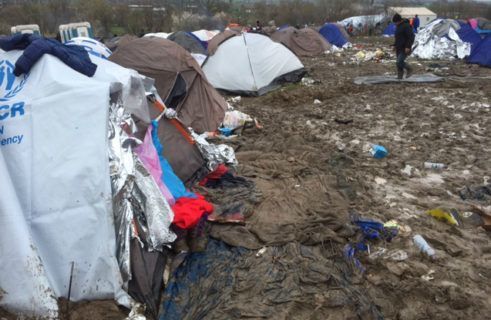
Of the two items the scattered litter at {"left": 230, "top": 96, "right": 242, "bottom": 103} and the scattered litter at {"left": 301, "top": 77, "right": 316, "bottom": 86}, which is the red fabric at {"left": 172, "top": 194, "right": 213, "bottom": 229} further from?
the scattered litter at {"left": 301, "top": 77, "right": 316, "bottom": 86}

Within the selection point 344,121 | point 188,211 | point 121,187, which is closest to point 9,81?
point 121,187

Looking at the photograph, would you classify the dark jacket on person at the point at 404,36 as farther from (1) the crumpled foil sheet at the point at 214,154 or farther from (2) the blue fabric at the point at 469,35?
(1) the crumpled foil sheet at the point at 214,154

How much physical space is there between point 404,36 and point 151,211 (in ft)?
30.3

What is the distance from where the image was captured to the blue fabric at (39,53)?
3.11 m

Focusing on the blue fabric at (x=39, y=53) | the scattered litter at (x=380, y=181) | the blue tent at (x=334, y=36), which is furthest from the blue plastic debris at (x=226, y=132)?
the blue tent at (x=334, y=36)

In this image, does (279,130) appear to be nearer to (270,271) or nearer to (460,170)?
(460,170)

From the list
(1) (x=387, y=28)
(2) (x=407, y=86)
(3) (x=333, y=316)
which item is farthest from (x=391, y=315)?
(1) (x=387, y=28)

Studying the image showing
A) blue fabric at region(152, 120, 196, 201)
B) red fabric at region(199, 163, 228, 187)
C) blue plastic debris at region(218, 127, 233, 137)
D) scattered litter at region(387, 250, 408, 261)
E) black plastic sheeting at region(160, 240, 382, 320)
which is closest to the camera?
black plastic sheeting at region(160, 240, 382, 320)

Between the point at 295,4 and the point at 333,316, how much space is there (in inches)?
1504

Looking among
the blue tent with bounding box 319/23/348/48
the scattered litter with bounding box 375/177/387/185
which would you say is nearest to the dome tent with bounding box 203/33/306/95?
the scattered litter with bounding box 375/177/387/185

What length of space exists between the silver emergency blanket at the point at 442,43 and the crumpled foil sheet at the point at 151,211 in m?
15.0

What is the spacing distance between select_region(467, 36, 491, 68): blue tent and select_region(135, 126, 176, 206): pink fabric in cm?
1330

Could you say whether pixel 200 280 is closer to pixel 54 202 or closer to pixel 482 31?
pixel 54 202

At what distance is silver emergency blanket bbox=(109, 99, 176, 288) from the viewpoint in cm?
276
